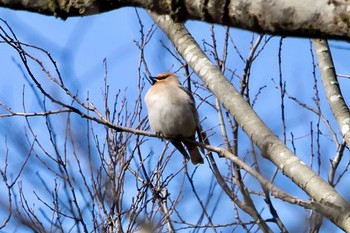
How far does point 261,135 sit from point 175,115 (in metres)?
2.73

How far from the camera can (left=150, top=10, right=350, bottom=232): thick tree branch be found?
9.04ft

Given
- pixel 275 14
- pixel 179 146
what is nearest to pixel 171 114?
pixel 179 146

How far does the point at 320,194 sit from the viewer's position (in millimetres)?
2947

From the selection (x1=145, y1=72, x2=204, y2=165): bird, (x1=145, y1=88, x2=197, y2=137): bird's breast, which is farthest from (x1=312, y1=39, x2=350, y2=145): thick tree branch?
(x1=145, y1=88, x2=197, y2=137): bird's breast

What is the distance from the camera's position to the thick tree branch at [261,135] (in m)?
2.76

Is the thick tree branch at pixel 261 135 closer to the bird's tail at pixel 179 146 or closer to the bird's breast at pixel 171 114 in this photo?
the bird's tail at pixel 179 146

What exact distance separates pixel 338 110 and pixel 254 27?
112 inches

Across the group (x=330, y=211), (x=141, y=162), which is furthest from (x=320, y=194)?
(x=141, y=162)

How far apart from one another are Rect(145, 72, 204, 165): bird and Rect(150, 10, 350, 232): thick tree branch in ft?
5.76

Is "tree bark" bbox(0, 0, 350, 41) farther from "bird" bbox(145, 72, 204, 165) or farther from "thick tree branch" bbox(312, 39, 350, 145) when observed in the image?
"bird" bbox(145, 72, 204, 165)

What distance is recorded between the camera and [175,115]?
19.5 feet

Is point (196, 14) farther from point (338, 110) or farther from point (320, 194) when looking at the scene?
point (338, 110)

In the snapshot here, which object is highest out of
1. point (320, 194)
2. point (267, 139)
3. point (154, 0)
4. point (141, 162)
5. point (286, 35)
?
point (141, 162)

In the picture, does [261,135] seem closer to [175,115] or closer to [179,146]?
[179,146]
